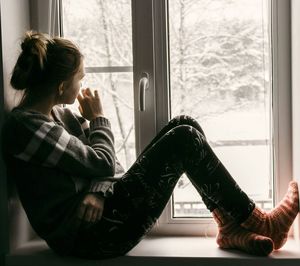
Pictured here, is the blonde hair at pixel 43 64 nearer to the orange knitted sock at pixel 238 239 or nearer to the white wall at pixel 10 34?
the white wall at pixel 10 34

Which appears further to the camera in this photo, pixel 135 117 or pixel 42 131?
pixel 135 117

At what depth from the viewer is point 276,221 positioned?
4.54 feet

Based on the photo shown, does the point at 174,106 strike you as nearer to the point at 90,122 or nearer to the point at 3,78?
the point at 90,122

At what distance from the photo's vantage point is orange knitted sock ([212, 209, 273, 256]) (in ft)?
4.35

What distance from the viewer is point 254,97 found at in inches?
61.9

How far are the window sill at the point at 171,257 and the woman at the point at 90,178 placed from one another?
26mm

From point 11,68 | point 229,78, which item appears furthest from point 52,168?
point 229,78

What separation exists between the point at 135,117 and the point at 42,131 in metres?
0.36

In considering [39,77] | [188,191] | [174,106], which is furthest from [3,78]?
[188,191]

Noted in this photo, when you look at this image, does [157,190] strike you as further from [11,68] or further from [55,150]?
[11,68]

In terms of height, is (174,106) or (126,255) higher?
(174,106)

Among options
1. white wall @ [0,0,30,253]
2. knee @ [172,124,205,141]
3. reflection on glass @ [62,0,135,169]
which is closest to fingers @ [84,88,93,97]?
reflection on glass @ [62,0,135,169]

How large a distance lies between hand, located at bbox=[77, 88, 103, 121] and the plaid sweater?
0.10m

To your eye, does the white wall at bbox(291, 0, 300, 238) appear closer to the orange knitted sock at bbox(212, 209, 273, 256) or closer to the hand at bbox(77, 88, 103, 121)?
the orange knitted sock at bbox(212, 209, 273, 256)
